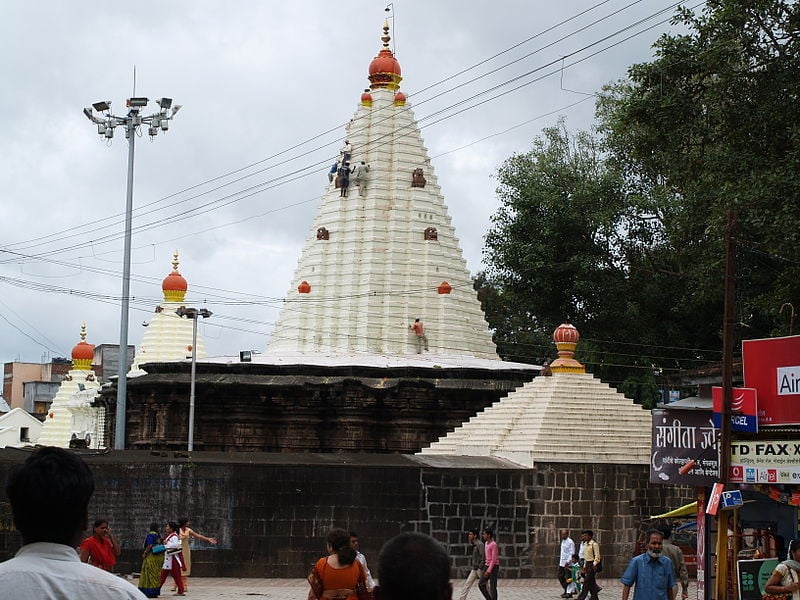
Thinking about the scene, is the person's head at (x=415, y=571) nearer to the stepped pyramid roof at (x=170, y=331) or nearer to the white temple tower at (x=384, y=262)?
the white temple tower at (x=384, y=262)

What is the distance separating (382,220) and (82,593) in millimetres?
34554

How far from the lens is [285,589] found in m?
19.0

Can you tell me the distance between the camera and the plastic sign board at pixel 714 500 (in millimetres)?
12758

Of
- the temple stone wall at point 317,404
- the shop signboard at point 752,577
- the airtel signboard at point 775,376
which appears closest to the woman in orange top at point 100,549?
the shop signboard at point 752,577

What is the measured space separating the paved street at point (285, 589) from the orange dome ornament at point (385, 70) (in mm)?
20971

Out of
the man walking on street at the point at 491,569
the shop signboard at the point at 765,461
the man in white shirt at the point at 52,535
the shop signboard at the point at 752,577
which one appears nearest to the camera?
the man in white shirt at the point at 52,535

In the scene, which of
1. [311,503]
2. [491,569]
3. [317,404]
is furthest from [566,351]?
[491,569]

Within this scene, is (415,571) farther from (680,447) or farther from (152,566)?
(152,566)

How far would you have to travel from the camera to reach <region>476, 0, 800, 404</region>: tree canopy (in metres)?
22.3

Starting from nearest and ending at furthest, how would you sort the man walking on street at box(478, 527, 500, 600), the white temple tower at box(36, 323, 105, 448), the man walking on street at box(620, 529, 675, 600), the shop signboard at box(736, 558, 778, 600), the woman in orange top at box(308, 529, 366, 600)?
→ 1. the woman in orange top at box(308, 529, 366, 600)
2. the man walking on street at box(620, 529, 675, 600)
3. the shop signboard at box(736, 558, 778, 600)
4. the man walking on street at box(478, 527, 500, 600)
5. the white temple tower at box(36, 323, 105, 448)

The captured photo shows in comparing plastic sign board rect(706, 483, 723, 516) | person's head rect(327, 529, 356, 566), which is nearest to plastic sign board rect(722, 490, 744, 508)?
plastic sign board rect(706, 483, 723, 516)

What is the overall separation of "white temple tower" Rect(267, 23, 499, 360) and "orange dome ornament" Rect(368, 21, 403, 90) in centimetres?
3

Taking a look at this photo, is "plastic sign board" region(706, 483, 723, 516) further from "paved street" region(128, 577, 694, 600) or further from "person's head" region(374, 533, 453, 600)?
"person's head" region(374, 533, 453, 600)

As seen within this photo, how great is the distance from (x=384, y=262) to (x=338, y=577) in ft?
97.1
